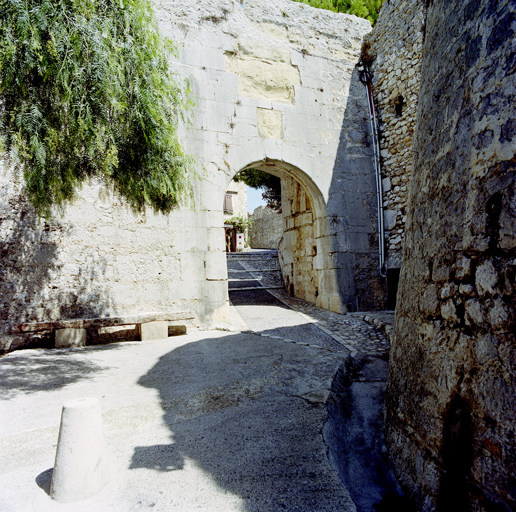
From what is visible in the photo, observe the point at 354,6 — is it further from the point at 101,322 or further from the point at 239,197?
the point at 239,197

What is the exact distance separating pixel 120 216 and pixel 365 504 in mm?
5030

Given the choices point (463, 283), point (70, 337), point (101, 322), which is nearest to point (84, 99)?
point (463, 283)

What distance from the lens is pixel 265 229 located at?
19750 mm

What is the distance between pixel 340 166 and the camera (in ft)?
23.9

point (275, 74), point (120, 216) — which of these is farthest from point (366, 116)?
point (120, 216)

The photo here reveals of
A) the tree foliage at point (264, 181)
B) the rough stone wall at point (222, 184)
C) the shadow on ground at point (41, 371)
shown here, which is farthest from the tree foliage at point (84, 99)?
the tree foliage at point (264, 181)

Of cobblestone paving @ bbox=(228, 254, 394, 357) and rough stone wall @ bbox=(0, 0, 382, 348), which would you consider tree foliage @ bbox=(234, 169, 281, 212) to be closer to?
cobblestone paving @ bbox=(228, 254, 394, 357)

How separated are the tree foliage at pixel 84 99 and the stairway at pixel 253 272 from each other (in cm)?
578

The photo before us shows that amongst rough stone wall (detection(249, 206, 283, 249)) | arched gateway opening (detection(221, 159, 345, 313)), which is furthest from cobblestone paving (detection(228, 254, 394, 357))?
rough stone wall (detection(249, 206, 283, 249))

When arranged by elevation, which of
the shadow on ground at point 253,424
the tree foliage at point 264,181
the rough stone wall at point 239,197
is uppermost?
the rough stone wall at point 239,197

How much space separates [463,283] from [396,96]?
638 cm

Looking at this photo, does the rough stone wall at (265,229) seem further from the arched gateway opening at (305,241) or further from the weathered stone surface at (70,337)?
the weathered stone surface at (70,337)

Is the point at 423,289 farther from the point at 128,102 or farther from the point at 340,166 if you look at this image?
the point at 340,166

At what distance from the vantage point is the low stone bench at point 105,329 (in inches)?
195
